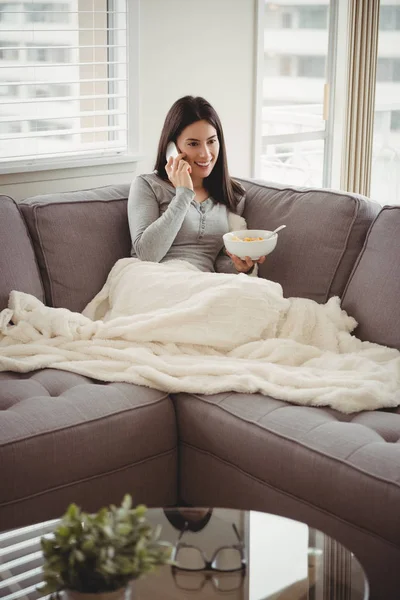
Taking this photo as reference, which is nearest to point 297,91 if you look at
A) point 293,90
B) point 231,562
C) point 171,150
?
point 293,90

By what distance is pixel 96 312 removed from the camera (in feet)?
9.50

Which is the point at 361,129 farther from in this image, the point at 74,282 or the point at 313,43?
the point at 74,282

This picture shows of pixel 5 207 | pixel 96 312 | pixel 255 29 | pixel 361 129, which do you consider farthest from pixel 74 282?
pixel 361 129

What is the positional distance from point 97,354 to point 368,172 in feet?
8.72

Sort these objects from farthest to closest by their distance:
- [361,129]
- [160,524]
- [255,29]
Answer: [361,129]
[255,29]
[160,524]

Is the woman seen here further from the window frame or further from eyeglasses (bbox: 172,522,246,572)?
eyeglasses (bbox: 172,522,246,572)

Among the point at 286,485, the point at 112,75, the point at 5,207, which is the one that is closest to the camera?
the point at 286,485

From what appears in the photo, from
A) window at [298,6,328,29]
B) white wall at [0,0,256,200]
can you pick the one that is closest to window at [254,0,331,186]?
window at [298,6,328,29]

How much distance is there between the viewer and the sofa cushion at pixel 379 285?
259 cm

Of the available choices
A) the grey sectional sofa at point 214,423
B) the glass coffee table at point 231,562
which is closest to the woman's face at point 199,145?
the grey sectional sofa at point 214,423

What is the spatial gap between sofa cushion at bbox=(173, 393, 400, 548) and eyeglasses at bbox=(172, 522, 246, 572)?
40cm

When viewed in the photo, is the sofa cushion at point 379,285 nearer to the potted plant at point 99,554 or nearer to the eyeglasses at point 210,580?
the eyeglasses at point 210,580

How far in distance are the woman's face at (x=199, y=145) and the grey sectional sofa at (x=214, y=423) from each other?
0.97 feet

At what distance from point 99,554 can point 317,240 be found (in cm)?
180
